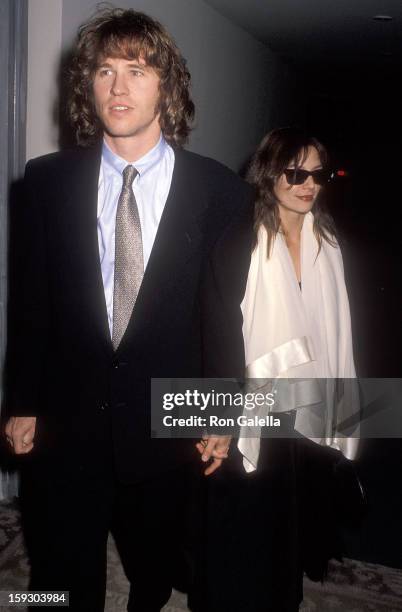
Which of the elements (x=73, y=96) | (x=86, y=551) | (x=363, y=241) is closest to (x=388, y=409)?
(x=86, y=551)

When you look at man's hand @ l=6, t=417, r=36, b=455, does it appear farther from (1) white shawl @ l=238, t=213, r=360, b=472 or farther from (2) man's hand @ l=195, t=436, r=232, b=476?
(1) white shawl @ l=238, t=213, r=360, b=472

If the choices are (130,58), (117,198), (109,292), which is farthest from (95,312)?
(130,58)

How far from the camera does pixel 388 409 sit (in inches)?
161

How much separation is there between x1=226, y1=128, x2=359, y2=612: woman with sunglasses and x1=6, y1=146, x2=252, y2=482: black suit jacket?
282 mm

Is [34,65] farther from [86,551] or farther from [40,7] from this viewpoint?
[86,551]

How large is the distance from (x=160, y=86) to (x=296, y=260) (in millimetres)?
787

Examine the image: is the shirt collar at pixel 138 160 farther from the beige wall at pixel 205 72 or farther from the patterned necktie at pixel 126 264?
the beige wall at pixel 205 72

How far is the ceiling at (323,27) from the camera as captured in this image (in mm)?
4660

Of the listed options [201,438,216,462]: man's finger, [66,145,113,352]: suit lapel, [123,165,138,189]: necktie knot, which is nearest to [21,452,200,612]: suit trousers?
[201,438,216,462]: man's finger

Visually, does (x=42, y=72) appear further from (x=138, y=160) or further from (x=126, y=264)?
(x=126, y=264)

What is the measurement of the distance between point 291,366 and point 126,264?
68 centimetres

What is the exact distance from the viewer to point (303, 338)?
195 cm

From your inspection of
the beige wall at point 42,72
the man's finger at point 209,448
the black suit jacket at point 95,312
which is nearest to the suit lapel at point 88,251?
the black suit jacket at point 95,312

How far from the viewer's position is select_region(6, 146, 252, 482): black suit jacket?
61.6 inches
